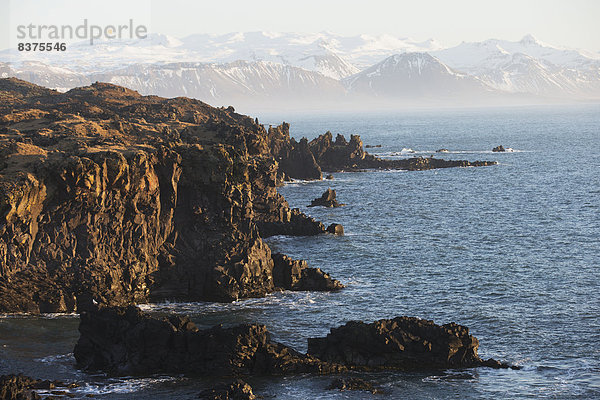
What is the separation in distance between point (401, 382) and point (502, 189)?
10571 centimetres

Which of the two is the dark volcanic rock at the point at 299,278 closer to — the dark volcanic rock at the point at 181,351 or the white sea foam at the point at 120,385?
the dark volcanic rock at the point at 181,351

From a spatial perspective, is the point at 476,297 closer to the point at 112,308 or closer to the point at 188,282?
the point at 188,282

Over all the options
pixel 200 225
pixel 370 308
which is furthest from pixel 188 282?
pixel 370 308

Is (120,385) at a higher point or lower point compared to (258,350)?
lower

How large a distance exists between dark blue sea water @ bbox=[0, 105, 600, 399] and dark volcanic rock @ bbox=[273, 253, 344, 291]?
162 centimetres

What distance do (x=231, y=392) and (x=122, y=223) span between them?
1191 inches

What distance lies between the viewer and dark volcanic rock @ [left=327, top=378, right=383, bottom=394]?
53.4 m

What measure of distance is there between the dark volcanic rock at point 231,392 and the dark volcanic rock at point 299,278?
1100 inches

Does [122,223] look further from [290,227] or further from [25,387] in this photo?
[290,227]

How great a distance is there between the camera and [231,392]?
51000 mm

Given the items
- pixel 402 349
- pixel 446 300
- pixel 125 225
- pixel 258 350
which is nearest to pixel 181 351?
pixel 258 350

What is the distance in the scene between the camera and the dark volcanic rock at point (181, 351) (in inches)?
2237

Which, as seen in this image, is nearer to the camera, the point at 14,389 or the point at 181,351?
the point at 14,389

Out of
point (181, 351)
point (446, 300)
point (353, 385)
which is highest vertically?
point (446, 300)
